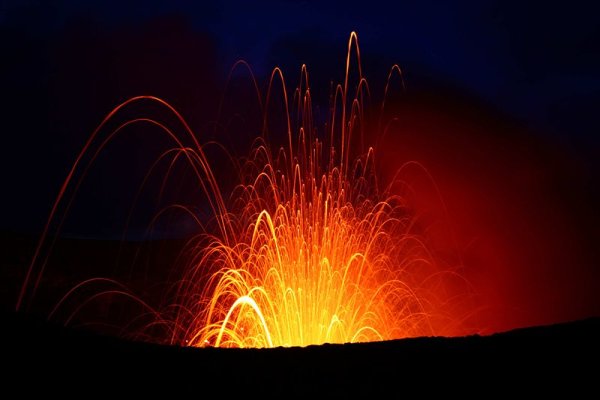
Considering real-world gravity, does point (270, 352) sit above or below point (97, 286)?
below

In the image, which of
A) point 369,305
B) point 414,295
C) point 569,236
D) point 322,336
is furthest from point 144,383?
point 569,236

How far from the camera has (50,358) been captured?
16.2ft

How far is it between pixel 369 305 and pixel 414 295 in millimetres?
6324

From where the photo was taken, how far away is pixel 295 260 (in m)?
17.5

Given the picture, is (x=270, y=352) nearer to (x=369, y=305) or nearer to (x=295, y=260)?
(x=295, y=260)

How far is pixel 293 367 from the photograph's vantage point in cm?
525

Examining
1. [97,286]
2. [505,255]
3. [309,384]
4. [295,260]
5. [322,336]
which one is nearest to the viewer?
[309,384]

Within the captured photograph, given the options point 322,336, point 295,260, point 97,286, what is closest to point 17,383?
point 322,336

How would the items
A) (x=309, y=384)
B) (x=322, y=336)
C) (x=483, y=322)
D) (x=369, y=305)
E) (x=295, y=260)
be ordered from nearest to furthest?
1. (x=309, y=384)
2. (x=322, y=336)
3. (x=295, y=260)
4. (x=369, y=305)
5. (x=483, y=322)

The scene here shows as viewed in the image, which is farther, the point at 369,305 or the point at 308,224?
the point at 369,305

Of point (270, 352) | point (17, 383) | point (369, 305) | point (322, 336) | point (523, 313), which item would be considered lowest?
point (17, 383)

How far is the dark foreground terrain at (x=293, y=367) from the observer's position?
488cm

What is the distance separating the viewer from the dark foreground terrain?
488 centimetres

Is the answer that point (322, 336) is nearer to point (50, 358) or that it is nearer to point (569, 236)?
point (50, 358)
